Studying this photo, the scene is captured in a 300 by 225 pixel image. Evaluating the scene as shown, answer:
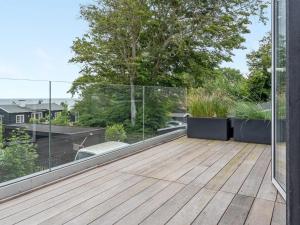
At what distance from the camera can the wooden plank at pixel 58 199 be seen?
2.04m

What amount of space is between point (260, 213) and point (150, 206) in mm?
892

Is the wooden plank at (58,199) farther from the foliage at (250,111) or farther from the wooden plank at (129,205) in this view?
the foliage at (250,111)

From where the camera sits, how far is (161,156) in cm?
404

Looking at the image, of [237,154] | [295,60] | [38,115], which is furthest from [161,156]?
[295,60]

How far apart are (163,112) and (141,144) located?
3.43ft

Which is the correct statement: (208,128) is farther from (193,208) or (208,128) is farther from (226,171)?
(193,208)

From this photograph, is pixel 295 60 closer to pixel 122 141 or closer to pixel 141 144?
pixel 122 141

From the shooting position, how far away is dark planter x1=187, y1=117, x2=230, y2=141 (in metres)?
5.29

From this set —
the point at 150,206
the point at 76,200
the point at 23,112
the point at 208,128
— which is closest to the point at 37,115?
the point at 23,112

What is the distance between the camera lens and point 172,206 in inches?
89.7

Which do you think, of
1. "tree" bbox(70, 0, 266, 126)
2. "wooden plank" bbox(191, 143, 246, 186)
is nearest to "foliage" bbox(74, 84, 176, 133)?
"wooden plank" bbox(191, 143, 246, 186)

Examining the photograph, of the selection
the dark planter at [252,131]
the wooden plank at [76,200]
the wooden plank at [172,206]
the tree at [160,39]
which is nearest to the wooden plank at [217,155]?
the dark planter at [252,131]

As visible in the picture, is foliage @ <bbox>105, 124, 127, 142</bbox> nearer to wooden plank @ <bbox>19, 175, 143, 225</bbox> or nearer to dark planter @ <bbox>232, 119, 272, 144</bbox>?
wooden plank @ <bbox>19, 175, 143, 225</bbox>

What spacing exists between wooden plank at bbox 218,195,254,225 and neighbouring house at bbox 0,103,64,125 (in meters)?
2.10
